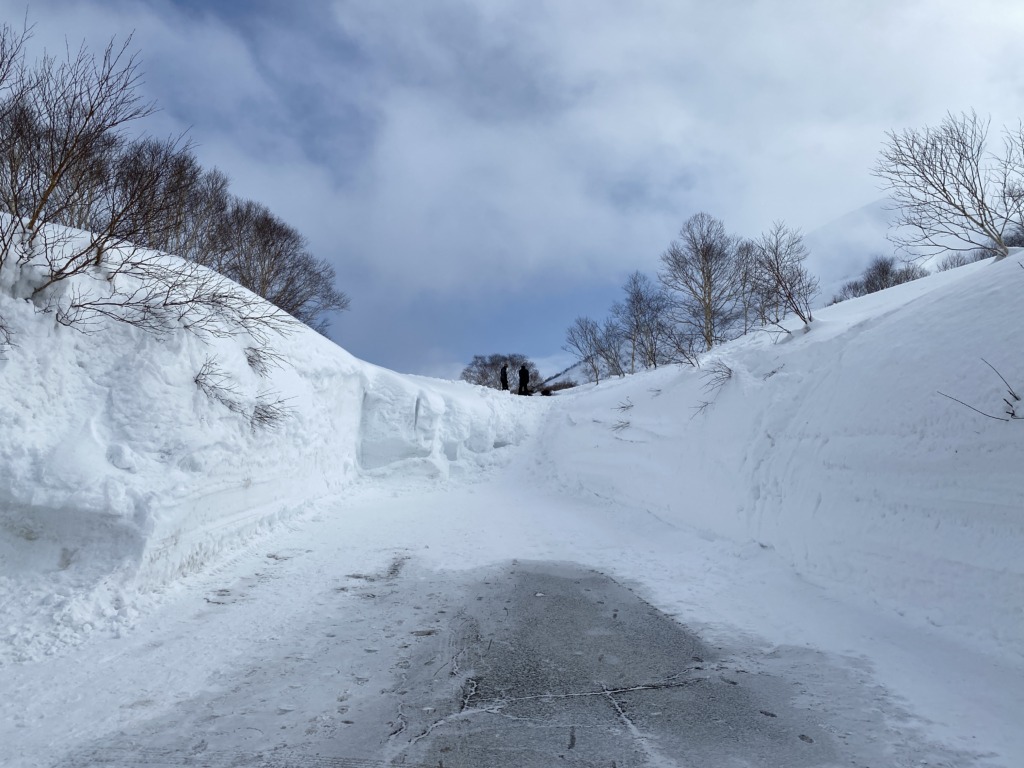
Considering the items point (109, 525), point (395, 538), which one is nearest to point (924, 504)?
point (395, 538)

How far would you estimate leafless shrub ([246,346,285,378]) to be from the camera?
1035 centimetres

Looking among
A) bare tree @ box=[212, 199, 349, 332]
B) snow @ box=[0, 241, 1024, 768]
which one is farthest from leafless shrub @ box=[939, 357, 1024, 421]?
bare tree @ box=[212, 199, 349, 332]

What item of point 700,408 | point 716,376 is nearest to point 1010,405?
point 716,376

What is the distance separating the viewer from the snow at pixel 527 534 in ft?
14.4

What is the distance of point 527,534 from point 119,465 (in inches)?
259

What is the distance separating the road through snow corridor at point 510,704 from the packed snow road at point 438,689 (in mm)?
17

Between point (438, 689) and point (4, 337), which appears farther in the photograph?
point (4, 337)

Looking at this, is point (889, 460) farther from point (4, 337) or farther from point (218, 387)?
point (4, 337)

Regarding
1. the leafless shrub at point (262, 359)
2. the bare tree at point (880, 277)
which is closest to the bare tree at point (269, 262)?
the leafless shrub at point (262, 359)

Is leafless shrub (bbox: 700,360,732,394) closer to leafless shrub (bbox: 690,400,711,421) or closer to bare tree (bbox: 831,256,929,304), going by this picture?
leafless shrub (bbox: 690,400,711,421)

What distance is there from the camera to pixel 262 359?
1068 cm

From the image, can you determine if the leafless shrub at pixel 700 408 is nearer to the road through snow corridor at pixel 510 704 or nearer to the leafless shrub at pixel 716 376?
the leafless shrub at pixel 716 376

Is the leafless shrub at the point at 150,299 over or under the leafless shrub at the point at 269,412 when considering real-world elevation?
over

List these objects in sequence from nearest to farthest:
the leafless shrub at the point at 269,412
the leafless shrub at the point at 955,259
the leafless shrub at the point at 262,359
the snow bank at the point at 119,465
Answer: the snow bank at the point at 119,465 → the leafless shrub at the point at 269,412 → the leafless shrub at the point at 262,359 → the leafless shrub at the point at 955,259
